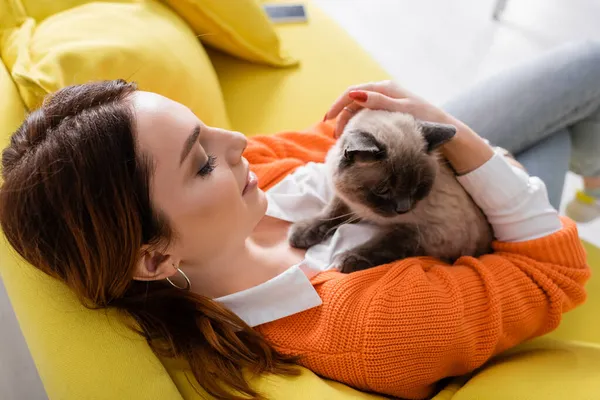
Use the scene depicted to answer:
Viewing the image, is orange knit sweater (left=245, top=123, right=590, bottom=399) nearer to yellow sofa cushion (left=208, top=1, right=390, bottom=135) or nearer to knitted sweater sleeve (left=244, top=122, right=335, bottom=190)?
knitted sweater sleeve (left=244, top=122, right=335, bottom=190)

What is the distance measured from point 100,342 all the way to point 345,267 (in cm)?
56

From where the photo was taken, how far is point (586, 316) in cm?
125

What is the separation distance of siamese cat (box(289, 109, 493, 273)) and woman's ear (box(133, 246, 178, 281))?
399mm

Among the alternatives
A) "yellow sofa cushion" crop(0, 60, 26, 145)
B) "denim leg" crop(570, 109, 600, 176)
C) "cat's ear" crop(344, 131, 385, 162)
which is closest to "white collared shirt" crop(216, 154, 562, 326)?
"cat's ear" crop(344, 131, 385, 162)

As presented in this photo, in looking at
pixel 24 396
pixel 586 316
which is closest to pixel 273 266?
pixel 24 396

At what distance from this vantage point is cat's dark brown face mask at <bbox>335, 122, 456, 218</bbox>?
1.06m

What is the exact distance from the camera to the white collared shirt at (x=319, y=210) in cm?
96

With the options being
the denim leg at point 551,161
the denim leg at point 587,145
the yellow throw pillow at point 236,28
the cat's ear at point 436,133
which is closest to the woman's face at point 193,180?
the cat's ear at point 436,133

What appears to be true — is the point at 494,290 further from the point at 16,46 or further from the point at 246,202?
the point at 16,46

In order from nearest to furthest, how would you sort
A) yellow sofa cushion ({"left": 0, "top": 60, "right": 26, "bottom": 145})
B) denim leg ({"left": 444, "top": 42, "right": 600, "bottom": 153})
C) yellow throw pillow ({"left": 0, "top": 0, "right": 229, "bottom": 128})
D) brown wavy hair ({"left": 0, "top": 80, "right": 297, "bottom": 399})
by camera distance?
brown wavy hair ({"left": 0, "top": 80, "right": 297, "bottom": 399}), yellow sofa cushion ({"left": 0, "top": 60, "right": 26, "bottom": 145}), yellow throw pillow ({"left": 0, "top": 0, "right": 229, "bottom": 128}), denim leg ({"left": 444, "top": 42, "right": 600, "bottom": 153})

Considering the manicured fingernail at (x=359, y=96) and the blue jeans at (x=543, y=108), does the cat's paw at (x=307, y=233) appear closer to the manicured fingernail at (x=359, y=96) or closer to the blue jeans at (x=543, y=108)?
the manicured fingernail at (x=359, y=96)

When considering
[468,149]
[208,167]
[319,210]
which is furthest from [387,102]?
[208,167]

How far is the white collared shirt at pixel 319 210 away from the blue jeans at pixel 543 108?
28 centimetres

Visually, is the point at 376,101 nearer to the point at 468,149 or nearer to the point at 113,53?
the point at 468,149
